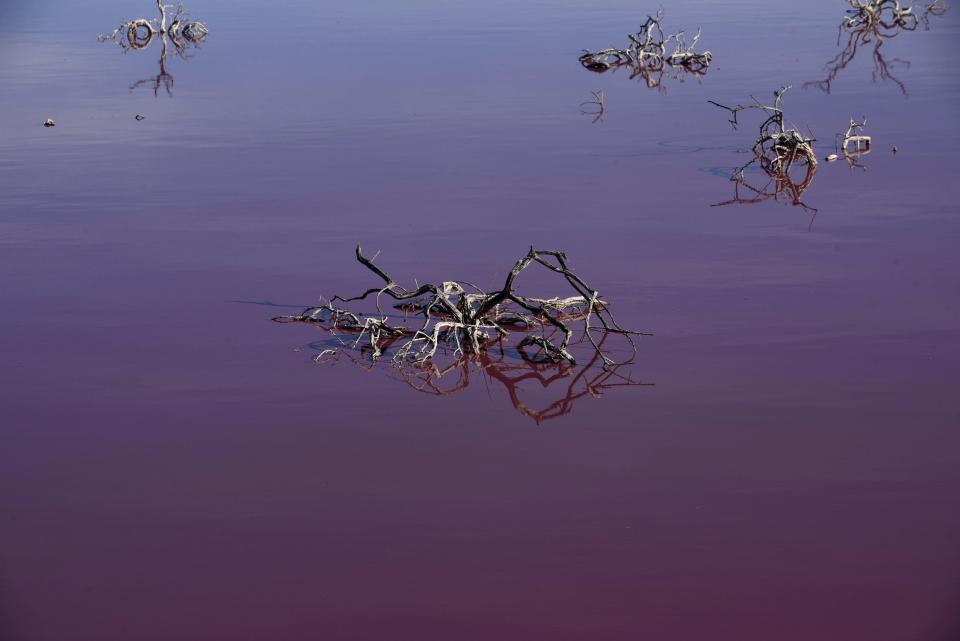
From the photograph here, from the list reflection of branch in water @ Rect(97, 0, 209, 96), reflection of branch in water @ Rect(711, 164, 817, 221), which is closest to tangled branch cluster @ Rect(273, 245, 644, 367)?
reflection of branch in water @ Rect(711, 164, 817, 221)

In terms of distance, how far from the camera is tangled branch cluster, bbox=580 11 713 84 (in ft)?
71.6

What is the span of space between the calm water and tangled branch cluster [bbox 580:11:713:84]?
3847mm

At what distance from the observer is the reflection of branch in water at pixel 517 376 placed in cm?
870

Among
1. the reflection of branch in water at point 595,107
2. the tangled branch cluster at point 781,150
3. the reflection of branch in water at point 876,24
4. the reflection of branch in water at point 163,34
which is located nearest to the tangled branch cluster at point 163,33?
the reflection of branch in water at point 163,34

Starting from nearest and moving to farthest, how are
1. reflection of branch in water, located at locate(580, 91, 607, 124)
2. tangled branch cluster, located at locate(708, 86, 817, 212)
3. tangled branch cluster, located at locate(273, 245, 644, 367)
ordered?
tangled branch cluster, located at locate(273, 245, 644, 367) < tangled branch cluster, located at locate(708, 86, 817, 212) < reflection of branch in water, located at locate(580, 91, 607, 124)

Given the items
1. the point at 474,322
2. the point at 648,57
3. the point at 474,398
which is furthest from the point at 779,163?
the point at 648,57

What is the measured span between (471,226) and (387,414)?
15.0 ft

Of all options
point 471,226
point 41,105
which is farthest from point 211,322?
point 41,105

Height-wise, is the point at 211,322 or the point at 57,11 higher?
the point at 57,11

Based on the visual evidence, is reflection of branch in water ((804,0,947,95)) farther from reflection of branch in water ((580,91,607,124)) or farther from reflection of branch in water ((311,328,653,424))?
reflection of branch in water ((311,328,653,424))

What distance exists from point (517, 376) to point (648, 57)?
1462 cm

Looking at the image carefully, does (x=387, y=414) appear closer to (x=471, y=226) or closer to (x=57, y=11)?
(x=471, y=226)

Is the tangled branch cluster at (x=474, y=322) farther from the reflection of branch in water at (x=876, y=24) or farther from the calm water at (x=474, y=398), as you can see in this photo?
the reflection of branch in water at (x=876, y=24)

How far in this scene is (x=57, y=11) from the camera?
3222 cm
